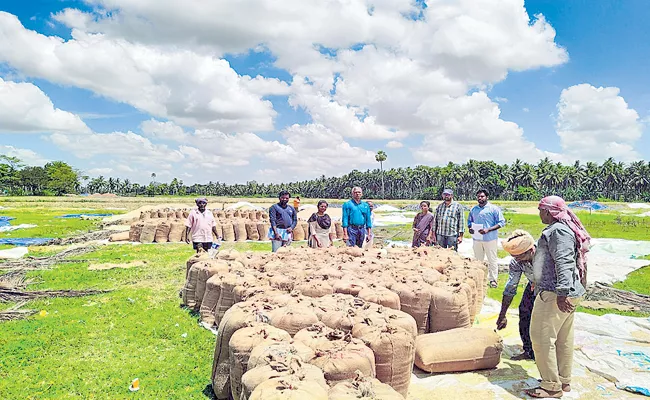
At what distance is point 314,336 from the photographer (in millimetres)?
3492

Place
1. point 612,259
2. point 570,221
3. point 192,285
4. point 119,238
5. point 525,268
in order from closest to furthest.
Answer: point 570,221 → point 525,268 → point 192,285 → point 612,259 → point 119,238

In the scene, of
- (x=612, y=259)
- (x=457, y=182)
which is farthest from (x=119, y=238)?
(x=457, y=182)

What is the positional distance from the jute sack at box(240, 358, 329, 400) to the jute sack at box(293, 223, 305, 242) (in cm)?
1291

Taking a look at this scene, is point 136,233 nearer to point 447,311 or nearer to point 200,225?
point 200,225

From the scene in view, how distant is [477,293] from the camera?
5926 millimetres

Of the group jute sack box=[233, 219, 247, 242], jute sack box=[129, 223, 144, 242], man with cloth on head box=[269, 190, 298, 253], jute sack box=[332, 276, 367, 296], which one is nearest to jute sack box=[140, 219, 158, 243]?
jute sack box=[129, 223, 144, 242]

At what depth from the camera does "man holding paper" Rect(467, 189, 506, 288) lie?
7.72 metres

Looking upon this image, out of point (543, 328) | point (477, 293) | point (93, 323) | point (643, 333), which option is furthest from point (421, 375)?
point (93, 323)

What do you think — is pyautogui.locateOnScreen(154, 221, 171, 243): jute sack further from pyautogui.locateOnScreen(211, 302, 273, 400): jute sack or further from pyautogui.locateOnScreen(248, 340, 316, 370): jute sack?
pyautogui.locateOnScreen(248, 340, 316, 370): jute sack

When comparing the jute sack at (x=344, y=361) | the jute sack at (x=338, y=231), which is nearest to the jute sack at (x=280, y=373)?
the jute sack at (x=344, y=361)

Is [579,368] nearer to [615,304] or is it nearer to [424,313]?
[424,313]

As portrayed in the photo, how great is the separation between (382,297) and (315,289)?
0.87 metres

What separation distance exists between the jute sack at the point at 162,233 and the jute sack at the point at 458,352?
12.0 metres

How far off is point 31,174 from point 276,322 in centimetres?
8768
